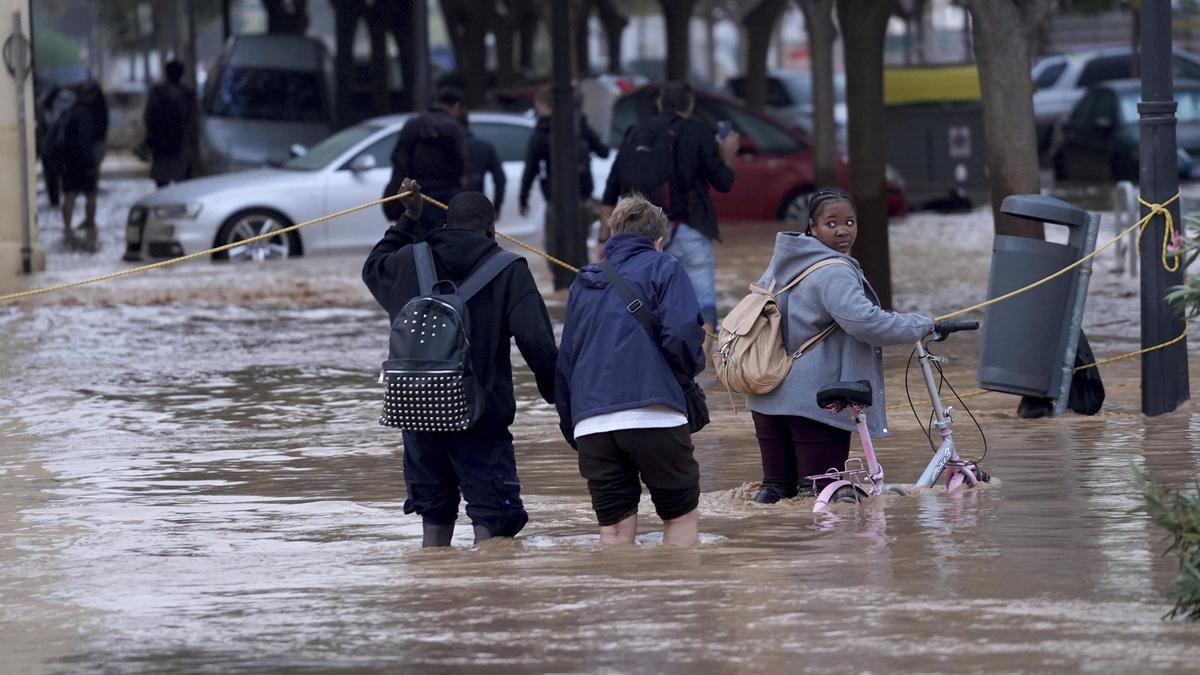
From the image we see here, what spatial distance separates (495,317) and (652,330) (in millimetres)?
545

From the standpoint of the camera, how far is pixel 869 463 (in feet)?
26.0

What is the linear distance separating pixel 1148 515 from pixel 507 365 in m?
2.27

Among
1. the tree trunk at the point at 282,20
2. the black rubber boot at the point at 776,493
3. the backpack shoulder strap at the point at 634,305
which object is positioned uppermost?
the tree trunk at the point at 282,20

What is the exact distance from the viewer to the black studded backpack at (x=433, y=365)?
23.1ft

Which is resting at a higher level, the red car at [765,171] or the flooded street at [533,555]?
the red car at [765,171]

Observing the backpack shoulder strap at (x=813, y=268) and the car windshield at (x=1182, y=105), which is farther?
the car windshield at (x=1182, y=105)

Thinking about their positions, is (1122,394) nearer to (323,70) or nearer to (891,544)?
(891,544)

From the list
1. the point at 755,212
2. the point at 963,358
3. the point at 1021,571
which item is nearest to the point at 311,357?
the point at 963,358

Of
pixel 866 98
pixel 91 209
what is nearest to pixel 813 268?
pixel 866 98

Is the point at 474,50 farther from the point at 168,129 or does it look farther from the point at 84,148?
the point at 84,148

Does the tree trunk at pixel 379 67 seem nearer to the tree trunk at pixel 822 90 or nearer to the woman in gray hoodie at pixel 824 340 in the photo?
the tree trunk at pixel 822 90

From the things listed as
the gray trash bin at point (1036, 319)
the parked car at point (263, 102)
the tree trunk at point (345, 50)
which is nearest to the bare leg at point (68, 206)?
the parked car at point (263, 102)

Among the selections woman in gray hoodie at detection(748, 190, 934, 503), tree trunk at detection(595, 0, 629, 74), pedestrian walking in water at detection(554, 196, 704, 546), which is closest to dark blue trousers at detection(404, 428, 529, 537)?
pedestrian walking in water at detection(554, 196, 704, 546)

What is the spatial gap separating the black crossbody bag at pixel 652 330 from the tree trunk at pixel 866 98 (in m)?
7.36
